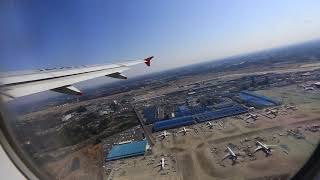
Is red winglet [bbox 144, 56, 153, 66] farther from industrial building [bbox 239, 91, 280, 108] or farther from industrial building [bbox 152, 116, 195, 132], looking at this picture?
industrial building [bbox 239, 91, 280, 108]

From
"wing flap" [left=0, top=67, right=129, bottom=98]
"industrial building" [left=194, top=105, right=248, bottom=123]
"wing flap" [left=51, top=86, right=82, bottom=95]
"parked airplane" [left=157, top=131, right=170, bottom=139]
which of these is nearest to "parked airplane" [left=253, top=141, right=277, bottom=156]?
"industrial building" [left=194, top=105, right=248, bottom=123]

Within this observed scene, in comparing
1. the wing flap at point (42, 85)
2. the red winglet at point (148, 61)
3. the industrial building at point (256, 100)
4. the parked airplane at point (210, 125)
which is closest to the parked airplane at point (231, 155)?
the parked airplane at point (210, 125)

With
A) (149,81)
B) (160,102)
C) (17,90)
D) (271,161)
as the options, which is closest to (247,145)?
(271,161)

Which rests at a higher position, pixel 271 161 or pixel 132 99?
pixel 132 99

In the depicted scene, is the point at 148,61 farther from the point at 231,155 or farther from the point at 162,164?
the point at 231,155

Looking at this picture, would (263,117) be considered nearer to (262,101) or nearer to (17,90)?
(262,101)

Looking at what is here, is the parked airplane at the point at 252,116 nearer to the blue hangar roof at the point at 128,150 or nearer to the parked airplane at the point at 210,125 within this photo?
the parked airplane at the point at 210,125

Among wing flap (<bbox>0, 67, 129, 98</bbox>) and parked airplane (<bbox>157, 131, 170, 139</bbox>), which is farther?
parked airplane (<bbox>157, 131, 170, 139</bbox>)
